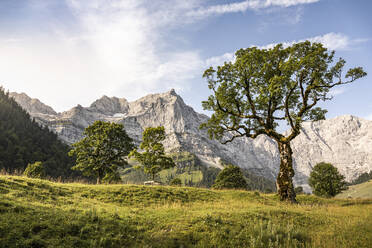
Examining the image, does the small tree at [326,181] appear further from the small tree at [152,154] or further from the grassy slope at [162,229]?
the grassy slope at [162,229]

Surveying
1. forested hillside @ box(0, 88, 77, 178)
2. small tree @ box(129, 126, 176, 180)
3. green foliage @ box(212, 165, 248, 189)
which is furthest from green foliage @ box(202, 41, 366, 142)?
forested hillside @ box(0, 88, 77, 178)

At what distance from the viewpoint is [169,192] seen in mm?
21625

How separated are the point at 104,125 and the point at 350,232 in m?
41.4

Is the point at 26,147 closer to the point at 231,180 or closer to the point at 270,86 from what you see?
the point at 231,180

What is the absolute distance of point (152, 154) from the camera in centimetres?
3897

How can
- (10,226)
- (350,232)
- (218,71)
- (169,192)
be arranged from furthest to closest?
(218,71) → (169,192) → (350,232) → (10,226)

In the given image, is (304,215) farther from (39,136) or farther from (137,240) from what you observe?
(39,136)

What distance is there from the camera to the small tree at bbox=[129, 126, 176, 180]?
38375 mm

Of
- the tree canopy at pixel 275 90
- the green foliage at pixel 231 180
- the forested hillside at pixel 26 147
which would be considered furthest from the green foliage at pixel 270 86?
the forested hillside at pixel 26 147

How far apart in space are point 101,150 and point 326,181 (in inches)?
2372

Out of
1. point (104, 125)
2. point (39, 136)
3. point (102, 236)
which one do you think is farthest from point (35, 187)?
point (39, 136)

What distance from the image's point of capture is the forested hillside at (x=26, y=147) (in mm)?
134875

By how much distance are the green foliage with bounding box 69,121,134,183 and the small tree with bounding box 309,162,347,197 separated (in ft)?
177

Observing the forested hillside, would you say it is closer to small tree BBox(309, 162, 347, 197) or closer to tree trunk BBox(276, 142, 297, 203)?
small tree BBox(309, 162, 347, 197)
